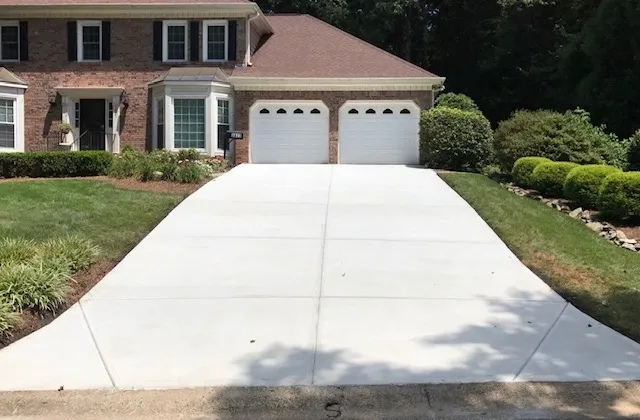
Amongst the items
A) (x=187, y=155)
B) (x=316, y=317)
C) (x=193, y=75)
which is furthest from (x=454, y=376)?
(x=193, y=75)

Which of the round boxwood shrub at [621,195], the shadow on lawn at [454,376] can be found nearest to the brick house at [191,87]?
the round boxwood shrub at [621,195]

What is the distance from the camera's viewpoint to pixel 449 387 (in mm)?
4914

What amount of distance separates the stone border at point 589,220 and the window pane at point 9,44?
59.1 feet

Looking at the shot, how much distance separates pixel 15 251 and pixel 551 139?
13332 millimetres

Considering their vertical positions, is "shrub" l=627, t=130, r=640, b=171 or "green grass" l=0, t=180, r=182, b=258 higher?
"shrub" l=627, t=130, r=640, b=171

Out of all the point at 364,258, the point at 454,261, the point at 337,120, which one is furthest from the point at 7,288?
the point at 337,120

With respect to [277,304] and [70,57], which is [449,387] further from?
[70,57]

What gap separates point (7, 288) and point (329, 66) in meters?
17.0

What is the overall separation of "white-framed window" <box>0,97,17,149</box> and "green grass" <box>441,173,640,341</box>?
16.2 meters

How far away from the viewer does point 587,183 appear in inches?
490

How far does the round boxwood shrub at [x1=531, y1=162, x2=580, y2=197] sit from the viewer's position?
45.6ft

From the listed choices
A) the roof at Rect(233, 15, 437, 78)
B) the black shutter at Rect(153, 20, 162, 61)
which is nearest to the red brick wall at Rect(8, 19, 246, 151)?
the black shutter at Rect(153, 20, 162, 61)

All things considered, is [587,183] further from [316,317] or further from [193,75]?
[193,75]

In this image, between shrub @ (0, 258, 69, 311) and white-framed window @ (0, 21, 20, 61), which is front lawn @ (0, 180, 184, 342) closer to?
shrub @ (0, 258, 69, 311)
